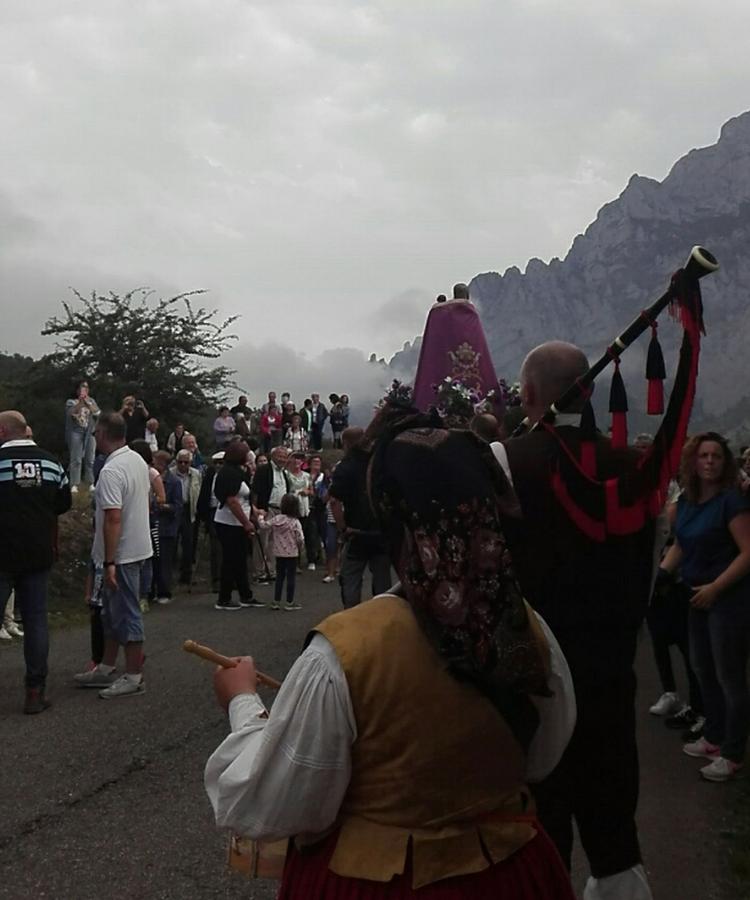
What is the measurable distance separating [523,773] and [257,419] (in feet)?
70.3

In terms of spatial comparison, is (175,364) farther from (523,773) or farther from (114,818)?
(523,773)

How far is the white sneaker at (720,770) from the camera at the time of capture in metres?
5.41

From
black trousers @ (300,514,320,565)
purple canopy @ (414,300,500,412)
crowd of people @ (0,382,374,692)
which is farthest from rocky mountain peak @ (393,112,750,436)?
purple canopy @ (414,300,500,412)

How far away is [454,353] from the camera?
8633 mm

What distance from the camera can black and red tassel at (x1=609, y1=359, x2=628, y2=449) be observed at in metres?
3.02

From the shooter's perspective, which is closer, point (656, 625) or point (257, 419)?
point (656, 625)

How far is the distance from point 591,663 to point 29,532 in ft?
16.3

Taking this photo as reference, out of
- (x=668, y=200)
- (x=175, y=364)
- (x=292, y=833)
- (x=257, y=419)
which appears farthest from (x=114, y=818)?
(x=668, y=200)

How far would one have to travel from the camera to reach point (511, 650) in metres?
1.88

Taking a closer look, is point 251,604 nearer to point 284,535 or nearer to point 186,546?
point 284,535

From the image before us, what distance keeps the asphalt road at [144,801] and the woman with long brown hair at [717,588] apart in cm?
26

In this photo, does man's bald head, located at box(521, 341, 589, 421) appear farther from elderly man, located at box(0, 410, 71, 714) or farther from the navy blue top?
elderly man, located at box(0, 410, 71, 714)

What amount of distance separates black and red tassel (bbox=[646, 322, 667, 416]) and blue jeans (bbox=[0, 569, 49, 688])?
501 cm

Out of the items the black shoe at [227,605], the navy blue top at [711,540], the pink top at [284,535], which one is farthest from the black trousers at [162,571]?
the navy blue top at [711,540]
